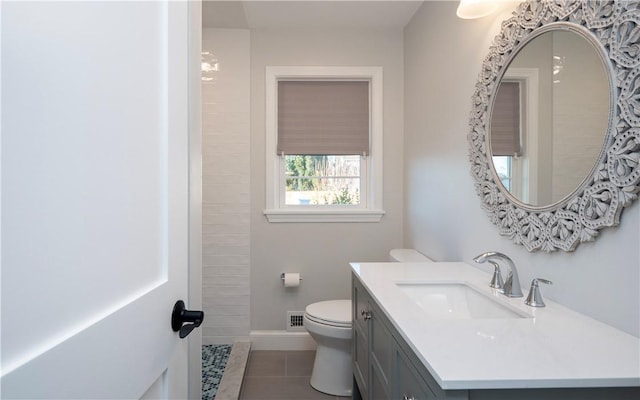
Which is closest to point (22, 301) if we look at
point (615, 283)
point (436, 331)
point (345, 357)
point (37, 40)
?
point (37, 40)

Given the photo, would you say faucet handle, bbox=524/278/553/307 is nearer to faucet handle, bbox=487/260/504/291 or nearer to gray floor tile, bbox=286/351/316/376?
faucet handle, bbox=487/260/504/291

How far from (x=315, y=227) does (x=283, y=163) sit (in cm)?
58

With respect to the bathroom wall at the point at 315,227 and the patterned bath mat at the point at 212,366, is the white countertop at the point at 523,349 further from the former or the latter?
the bathroom wall at the point at 315,227

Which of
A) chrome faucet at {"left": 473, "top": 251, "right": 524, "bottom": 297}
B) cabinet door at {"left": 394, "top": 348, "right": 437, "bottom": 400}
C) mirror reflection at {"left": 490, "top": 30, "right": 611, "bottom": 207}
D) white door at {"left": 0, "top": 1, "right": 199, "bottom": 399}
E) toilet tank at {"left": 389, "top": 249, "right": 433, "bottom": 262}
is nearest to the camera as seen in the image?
white door at {"left": 0, "top": 1, "right": 199, "bottom": 399}

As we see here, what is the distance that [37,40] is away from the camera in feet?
1.28

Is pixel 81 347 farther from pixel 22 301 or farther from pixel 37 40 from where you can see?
pixel 37 40

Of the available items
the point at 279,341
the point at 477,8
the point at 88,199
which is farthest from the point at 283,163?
the point at 88,199

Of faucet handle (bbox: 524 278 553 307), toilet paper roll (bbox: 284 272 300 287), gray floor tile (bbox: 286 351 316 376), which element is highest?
faucet handle (bbox: 524 278 553 307)

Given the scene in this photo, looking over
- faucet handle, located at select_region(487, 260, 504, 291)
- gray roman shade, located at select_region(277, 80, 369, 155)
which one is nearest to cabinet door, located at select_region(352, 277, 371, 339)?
faucet handle, located at select_region(487, 260, 504, 291)

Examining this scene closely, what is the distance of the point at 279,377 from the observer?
2.43 meters

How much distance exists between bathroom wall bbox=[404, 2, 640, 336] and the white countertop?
0.31 ft

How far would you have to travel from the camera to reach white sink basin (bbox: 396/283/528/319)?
4.57 feet

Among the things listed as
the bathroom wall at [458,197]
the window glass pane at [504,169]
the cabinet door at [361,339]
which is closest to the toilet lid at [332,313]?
the cabinet door at [361,339]

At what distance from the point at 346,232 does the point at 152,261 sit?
7.51 ft
